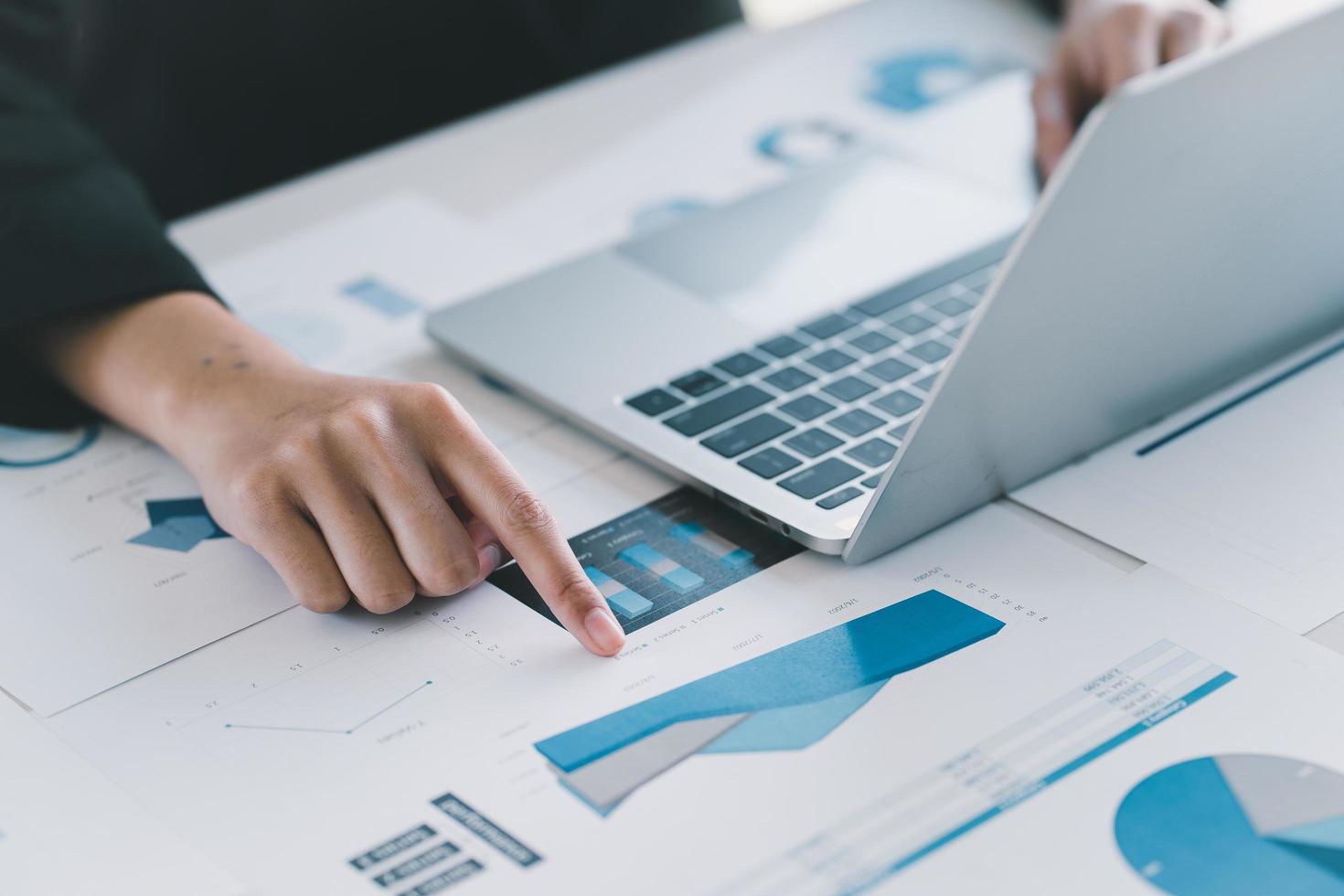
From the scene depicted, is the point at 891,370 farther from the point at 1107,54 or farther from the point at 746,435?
A: the point at 1107,54

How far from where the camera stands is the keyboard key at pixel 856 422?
2.61 feet

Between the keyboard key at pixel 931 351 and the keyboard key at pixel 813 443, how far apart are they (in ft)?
0.36

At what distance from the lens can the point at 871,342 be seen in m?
0.89

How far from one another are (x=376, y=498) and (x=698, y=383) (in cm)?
22

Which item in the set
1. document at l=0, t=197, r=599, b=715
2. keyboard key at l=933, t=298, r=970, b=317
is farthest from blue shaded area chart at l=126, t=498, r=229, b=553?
keyboard key at l=933, t=298, r=970, b=317

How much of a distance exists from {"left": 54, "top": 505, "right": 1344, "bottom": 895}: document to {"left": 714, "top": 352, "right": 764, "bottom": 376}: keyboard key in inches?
6.1

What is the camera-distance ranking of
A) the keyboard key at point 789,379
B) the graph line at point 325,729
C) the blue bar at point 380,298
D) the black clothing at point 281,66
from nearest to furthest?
the graph line at point 325,729 < the keyboard key at point 789,379 < the blue bar at point 380,298 < the black clothing at point 281,66

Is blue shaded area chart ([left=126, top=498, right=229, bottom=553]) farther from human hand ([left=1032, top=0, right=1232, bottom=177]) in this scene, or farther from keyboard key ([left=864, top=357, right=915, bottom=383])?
human hand ([left=1032, top=0, right=1232, bottom=177])

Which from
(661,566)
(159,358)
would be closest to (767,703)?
(661,566)

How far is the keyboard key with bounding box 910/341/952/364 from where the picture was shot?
87cm

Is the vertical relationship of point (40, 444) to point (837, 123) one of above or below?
below

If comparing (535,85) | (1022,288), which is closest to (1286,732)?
(1022,288)

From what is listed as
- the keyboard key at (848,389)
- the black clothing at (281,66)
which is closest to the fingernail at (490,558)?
the keyboard key at (848,389)

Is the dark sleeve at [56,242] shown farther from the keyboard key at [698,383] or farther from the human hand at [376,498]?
the keyboard key at [698,383]
